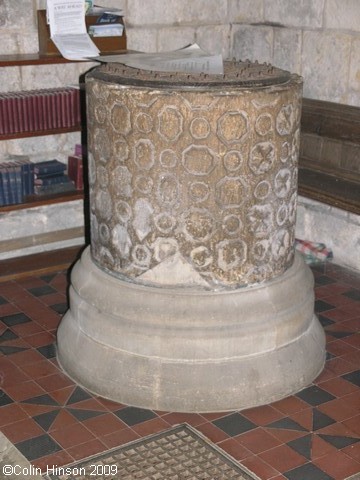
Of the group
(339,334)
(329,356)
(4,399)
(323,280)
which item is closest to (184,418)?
(4,399)

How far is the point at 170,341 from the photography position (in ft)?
11.1

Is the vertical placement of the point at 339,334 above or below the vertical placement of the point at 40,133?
below

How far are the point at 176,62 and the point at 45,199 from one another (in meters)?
1.51

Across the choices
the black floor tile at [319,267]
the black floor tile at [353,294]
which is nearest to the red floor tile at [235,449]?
the black floor tile at [353,294]

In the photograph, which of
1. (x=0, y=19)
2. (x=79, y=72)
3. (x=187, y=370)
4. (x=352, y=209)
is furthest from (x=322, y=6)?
(x=187, y=370)

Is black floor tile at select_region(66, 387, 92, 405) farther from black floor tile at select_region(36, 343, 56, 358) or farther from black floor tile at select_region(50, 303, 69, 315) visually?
black floor tile at select_region(50, 303, 69, 315)

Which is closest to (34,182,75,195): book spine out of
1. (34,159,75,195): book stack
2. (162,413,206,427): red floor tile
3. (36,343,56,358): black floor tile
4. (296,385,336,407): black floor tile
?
(34,159,75,195): book stack

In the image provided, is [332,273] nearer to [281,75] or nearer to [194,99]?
[281,75]

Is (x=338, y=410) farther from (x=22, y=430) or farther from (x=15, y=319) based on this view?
(x=15, y=319)

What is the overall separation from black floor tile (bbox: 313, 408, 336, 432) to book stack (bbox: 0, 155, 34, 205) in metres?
2.31

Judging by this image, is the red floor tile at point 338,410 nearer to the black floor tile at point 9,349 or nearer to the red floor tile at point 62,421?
the red floor tile at point 62,421

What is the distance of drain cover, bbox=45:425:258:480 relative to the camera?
2936 mm

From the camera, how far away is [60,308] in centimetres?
442

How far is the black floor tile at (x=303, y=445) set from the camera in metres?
3.09
